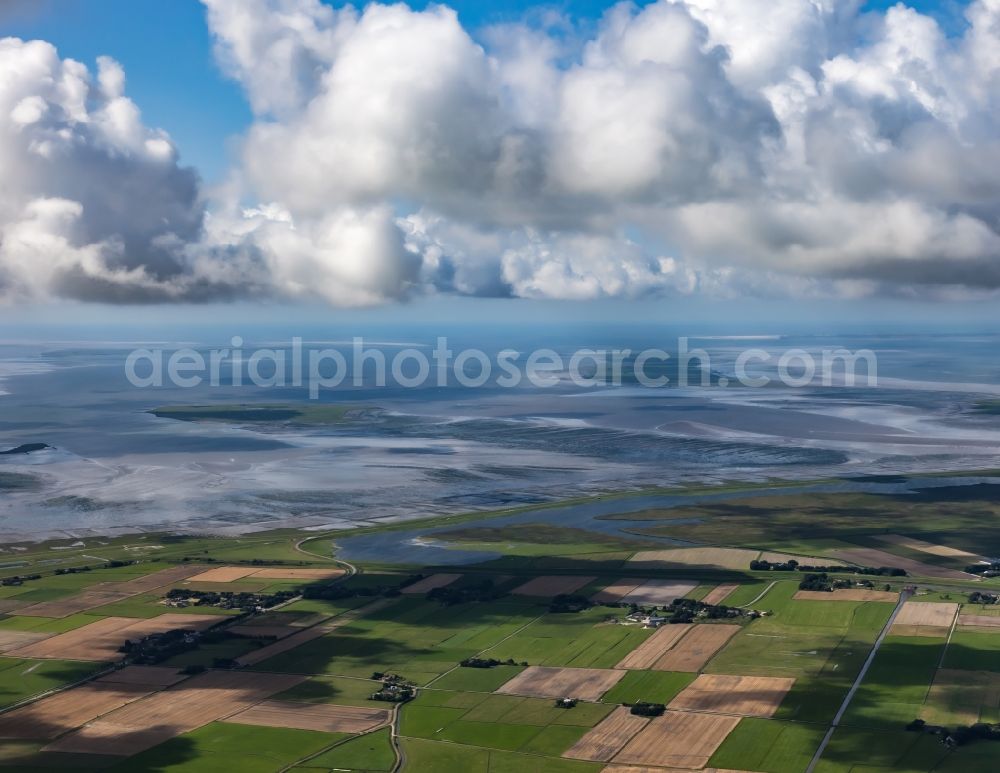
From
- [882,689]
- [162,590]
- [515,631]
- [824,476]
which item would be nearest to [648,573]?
[515,631]

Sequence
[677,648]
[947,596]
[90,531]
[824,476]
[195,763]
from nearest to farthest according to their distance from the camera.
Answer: [195,763] < [677,648] < [947,596] < [90,531] < [824,476]

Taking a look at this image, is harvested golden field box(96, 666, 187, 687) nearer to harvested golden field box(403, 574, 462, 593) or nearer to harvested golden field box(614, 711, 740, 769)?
harvested golden field box(403, 574, 462, 593)

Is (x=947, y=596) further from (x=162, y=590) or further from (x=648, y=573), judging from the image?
(x=162, y=590)

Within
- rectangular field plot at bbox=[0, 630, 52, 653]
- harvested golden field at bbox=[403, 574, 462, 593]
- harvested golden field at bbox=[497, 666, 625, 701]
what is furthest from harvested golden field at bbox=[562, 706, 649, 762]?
rectangular field plot at bbox=[0, 630, 52, 653]

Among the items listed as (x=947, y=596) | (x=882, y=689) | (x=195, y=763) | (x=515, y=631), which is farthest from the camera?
(x=947, y=596)

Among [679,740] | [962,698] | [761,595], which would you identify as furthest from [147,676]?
[962,698]

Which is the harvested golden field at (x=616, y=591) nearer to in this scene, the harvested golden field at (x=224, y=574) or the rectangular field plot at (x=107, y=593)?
the harvested golden field at (x=224, y=574)
